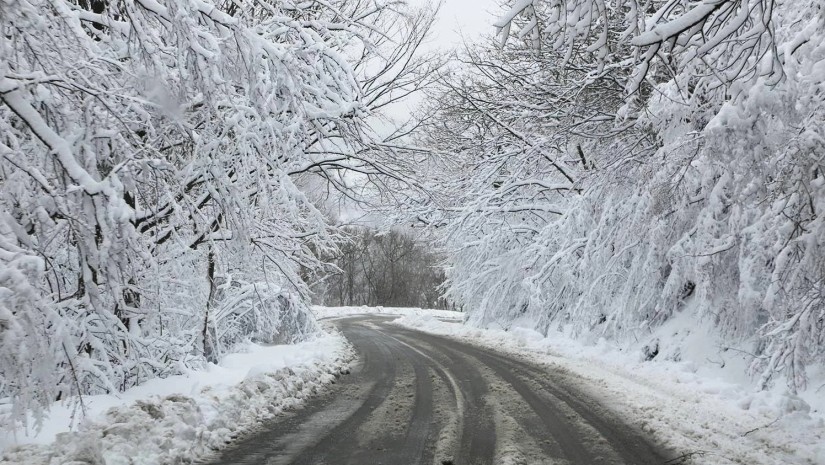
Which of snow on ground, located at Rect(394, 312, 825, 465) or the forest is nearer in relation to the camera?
the forest

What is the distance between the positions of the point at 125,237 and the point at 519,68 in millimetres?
13368

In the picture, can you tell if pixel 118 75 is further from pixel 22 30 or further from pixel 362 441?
pixel 362 441

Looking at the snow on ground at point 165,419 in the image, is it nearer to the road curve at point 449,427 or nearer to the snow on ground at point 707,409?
the road curve at point 449,427

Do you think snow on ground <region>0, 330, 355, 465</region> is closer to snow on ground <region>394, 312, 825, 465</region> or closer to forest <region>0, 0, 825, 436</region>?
forest <region>0, 0, 825, 436</region>

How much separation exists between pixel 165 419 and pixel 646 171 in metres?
8.39

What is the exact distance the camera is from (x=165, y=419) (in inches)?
197

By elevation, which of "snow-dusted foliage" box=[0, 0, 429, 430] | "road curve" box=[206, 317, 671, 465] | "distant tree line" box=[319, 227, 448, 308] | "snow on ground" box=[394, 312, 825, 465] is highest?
"distant tree line" box=[319, 227, 448, 308]

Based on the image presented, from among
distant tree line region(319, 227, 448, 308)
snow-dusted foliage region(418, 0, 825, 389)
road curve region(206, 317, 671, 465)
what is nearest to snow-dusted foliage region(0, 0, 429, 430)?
road curve region(206, 317, 671, 465)

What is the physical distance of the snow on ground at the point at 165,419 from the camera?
3.97m

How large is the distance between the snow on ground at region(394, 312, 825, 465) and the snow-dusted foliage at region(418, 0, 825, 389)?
457 millimetres

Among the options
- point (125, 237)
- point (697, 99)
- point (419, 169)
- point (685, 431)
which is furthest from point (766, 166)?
point (125, 237)

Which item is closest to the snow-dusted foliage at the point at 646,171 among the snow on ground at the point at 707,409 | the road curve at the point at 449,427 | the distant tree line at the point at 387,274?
the snow on ground at the point at 707,409

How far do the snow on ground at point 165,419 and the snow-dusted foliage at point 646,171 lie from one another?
11.8 feet

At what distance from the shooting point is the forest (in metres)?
3.06
